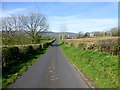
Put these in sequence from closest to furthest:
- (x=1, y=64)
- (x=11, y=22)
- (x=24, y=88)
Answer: (x=24, y=88)
(x=1, y=64)
(x=11, y=22)

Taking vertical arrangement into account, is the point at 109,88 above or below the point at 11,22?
below

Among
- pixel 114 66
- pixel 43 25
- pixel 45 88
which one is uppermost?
pixel 43 25

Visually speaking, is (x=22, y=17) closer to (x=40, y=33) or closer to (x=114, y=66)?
(x=40, y=33)

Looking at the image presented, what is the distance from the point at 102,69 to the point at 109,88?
2710mm

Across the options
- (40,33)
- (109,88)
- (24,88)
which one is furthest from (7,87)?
(40,33)

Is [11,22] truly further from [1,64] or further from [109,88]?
[109,88]

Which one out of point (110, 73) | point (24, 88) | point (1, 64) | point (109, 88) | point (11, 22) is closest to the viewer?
point (109, 88)

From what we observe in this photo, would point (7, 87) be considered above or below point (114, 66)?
below

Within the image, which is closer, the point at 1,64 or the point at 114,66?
the point at 114,66

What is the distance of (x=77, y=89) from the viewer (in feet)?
24.7

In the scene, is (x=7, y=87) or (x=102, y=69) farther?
(x=102, y=69)

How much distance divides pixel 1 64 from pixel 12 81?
368 cm

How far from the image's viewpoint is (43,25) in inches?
2418

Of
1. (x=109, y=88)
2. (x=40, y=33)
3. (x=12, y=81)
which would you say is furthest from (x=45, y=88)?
(x=40, y=33)
